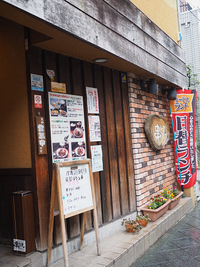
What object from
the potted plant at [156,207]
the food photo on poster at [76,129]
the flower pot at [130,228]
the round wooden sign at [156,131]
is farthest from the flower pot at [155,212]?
the food photo on poster at [76,129]

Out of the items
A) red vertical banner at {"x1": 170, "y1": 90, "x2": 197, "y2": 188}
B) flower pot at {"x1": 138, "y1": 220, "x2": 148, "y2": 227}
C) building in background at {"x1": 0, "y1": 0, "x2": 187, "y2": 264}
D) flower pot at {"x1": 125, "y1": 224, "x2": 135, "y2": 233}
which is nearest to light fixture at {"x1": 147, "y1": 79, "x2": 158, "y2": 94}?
building in background at {"x1": 0, "y1": 0, "x2": 187, "y2": 264}

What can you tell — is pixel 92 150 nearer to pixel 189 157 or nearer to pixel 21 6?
pixel 21 6

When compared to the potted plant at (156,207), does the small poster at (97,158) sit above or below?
above

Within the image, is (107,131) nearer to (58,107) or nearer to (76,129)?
(76,129)

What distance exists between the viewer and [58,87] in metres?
3.62

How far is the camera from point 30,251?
3.13m

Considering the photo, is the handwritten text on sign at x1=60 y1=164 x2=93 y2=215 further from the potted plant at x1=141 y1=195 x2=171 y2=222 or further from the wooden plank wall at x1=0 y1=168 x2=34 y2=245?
the potted plant at x1=141 y1=195 x2=171 y2=222

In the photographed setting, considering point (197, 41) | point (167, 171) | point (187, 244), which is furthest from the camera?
point (197, 41)

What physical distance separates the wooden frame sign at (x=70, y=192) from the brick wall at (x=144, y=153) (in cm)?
175

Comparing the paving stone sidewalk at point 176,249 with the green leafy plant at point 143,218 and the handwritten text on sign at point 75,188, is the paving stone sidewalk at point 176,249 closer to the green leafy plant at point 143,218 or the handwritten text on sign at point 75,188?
the green leafy plant at point 143,218

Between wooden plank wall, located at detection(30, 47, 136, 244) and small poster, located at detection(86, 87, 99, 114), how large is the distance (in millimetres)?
79

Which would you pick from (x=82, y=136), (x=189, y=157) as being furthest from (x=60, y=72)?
(x=189, y=157)

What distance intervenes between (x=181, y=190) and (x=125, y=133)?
300 centimetres

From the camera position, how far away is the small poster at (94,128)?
13.5 ft
